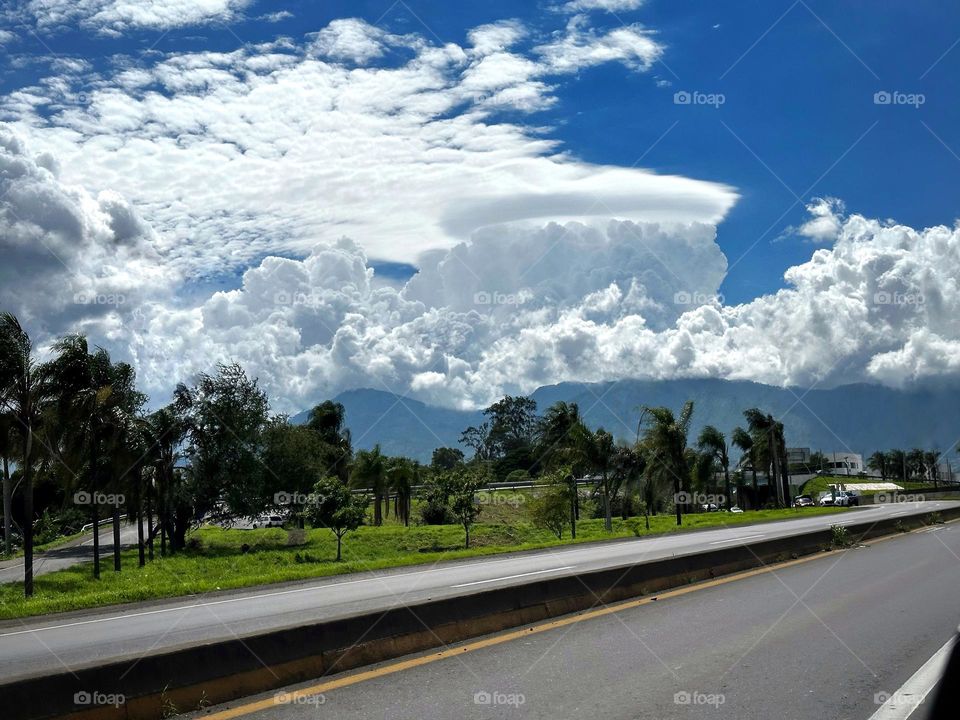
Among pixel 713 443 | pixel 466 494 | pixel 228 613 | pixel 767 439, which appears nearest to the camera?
pixel 228 613

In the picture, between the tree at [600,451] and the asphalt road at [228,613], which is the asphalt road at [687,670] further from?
the tree at [600,451]

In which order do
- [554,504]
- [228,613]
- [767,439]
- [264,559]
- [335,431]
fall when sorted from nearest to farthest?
1. [228,613]
2. [264,559]
3. [554,504]
4. [767,439]
5. [335,431]

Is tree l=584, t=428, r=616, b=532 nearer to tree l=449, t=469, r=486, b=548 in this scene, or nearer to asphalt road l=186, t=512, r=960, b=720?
tree l=449, t=469, r=486, b=548

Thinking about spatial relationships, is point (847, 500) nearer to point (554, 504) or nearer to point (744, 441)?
point (744, 441)

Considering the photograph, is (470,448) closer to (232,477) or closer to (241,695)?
(232,477)

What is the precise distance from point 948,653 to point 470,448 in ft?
583

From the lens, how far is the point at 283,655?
798 cm

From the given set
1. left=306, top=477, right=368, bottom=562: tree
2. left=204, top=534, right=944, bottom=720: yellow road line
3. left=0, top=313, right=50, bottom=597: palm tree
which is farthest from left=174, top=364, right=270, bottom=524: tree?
left=204, top=534, right=944, bottom=720: yellow road line

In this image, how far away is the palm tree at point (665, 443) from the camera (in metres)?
65.2

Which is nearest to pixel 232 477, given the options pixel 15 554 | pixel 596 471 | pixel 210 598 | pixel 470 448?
pixel 15 554

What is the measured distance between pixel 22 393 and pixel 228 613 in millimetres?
17670

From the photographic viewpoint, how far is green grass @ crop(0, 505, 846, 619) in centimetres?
2134

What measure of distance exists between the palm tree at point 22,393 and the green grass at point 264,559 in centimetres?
212

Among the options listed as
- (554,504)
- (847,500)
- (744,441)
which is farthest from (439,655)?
(744,441)
